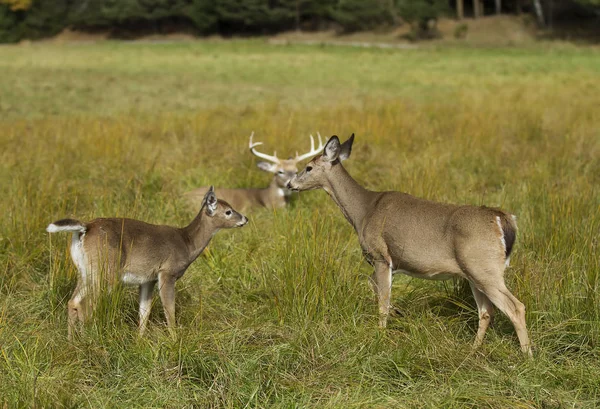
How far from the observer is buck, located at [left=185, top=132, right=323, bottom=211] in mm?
8742

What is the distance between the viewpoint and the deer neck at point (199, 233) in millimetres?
5555

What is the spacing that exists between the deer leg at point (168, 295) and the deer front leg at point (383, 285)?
4.22ft

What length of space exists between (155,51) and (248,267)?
123ft

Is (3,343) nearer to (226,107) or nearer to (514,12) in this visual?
(226,107)

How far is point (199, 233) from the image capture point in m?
5.64

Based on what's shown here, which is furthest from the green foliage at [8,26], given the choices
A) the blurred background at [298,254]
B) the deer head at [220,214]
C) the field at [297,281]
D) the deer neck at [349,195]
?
the deer neck at [349,195]

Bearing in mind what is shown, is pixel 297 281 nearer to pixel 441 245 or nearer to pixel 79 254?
Answer: pixel 441 245

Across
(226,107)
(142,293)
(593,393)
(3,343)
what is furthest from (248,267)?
(226,107)

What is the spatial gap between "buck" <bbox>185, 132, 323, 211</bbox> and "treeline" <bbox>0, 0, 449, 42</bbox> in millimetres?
43915

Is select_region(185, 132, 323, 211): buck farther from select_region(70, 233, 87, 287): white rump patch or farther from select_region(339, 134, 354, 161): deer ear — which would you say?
select_region(70, 233, 87, 287): white rump patch

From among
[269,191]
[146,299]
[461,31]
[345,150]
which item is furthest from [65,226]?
[461,31]

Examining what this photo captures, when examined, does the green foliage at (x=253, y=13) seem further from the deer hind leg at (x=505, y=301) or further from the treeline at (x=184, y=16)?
the deer hind leg at (x=505, y=301)

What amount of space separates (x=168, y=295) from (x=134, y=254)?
0.34 metres

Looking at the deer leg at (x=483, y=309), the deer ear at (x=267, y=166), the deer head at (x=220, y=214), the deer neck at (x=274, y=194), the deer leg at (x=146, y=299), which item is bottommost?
the deer neck at (x=274, y=194)
